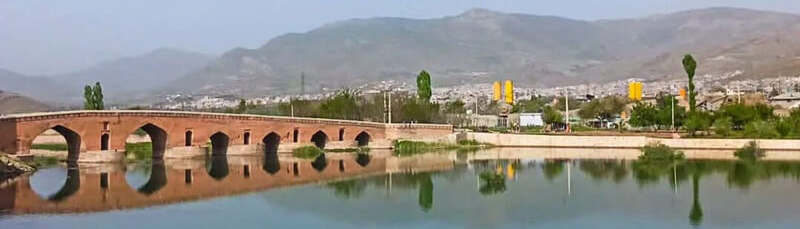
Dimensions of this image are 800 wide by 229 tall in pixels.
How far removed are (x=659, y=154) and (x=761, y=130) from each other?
874cm

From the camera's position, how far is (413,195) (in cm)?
3375

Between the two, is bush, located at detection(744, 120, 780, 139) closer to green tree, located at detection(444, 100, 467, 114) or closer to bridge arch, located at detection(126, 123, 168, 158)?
green tree, located at detection(444, 100, 467, 114)

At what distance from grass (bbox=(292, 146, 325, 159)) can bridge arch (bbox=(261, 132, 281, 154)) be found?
51.3 inches

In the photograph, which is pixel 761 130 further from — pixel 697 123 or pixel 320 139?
pixel 320 139

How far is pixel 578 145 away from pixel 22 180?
3132 centimetres

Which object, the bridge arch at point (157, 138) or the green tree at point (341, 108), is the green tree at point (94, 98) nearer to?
the green tree at point (341, 108)

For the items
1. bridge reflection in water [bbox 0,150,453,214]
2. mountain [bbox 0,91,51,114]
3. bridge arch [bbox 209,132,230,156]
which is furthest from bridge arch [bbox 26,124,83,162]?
mountain [bbox 0,91,51,114]

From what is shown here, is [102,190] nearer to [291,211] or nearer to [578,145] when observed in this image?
[291,211]

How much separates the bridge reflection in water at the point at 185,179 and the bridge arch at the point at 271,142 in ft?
3.25

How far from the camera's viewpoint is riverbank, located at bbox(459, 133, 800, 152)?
168ft

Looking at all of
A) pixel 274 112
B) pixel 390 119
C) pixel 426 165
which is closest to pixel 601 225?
pixel 426 165

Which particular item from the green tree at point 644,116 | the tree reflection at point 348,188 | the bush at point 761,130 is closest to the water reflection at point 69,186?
the tree reflection at point 348,188

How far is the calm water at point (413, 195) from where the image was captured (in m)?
27.1

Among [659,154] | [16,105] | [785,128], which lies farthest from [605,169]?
[16,105]
